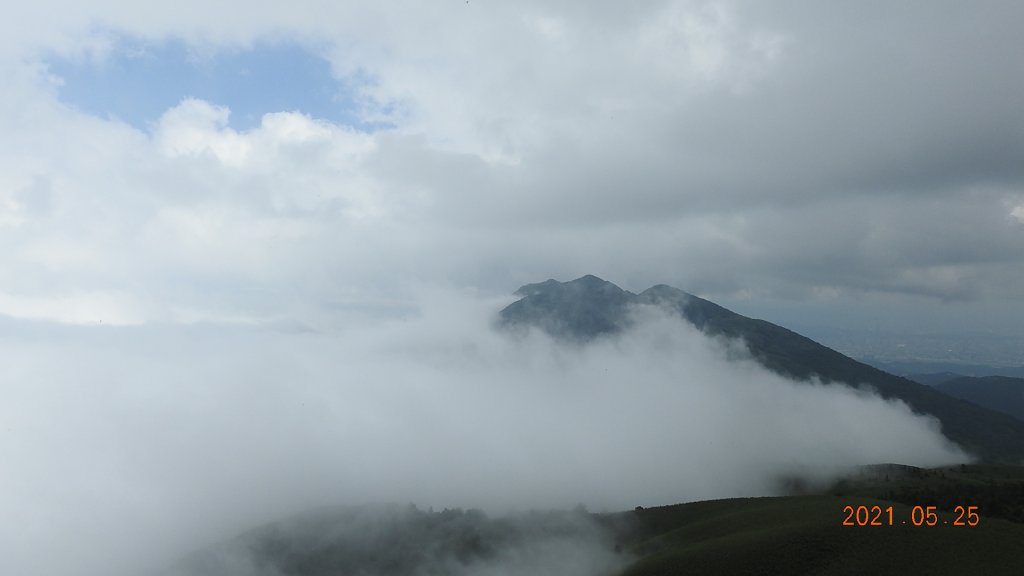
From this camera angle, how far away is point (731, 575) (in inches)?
7776

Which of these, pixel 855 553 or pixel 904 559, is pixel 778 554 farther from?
pixel 904 559

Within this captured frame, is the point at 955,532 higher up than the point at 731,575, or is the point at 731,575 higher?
the point at 955,532

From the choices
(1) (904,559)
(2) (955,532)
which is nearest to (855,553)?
(1) (904,559)

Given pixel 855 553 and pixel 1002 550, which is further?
pixel 855 553

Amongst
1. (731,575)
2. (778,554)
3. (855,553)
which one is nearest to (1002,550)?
(855,553)

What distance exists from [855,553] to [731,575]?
3729 cm

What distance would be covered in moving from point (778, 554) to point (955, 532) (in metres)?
52.8

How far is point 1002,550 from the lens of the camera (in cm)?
17500

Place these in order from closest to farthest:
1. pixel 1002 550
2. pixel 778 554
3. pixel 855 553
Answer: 1. pixel 1002 550
2. pixel 855 553
3. pixel 778 554

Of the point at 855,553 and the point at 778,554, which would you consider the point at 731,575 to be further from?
the point at 855,553

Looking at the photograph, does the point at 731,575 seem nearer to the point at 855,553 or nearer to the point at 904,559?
the point at 855,553

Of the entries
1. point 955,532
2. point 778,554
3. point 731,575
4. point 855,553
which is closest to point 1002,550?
point 955,532

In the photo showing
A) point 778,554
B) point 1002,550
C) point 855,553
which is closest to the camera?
point 1002,550

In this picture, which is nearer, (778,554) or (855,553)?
(855,553)
